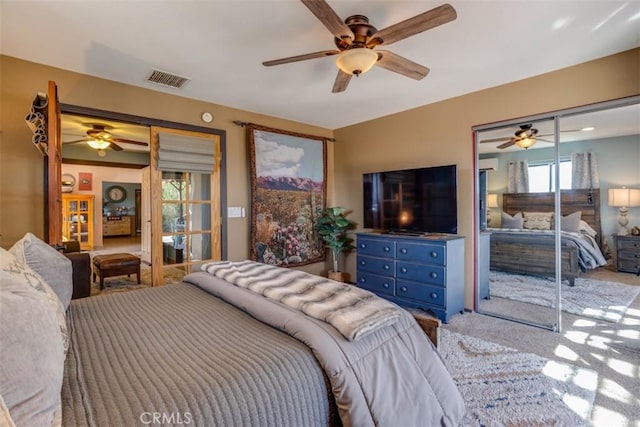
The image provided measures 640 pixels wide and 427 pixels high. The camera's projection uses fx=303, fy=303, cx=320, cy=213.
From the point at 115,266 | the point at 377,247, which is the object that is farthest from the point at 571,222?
the point at 115,266

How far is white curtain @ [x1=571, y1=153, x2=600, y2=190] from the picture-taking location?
321 centimetres

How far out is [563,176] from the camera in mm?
3117

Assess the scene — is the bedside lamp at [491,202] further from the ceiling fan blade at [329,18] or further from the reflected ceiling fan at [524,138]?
the ceiling fan blade at [329,18]

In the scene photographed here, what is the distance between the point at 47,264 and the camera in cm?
154

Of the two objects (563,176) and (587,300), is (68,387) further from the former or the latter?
(587,300)

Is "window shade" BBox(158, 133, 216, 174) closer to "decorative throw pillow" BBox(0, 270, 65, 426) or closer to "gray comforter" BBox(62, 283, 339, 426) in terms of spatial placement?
"gray comforter" BBox(62, 283, 339, 426)

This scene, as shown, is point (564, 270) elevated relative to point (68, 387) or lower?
lower

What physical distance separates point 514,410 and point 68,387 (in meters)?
2.23

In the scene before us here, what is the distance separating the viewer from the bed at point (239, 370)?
33.9 inches

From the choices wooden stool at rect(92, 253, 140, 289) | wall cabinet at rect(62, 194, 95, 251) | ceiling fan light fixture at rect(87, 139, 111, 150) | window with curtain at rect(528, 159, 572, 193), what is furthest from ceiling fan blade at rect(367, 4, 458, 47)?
wall cabinet at rect(62, 194, 95, 251)

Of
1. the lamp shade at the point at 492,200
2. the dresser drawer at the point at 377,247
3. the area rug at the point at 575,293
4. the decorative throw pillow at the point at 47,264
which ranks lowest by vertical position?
the area rug at the point at 575,293

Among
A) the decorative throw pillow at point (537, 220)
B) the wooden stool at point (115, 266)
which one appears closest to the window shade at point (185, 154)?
the wooden stool at point (115, 266)

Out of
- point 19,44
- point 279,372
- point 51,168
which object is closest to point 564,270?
point 279,372

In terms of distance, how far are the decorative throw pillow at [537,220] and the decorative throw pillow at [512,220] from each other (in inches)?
2.3
